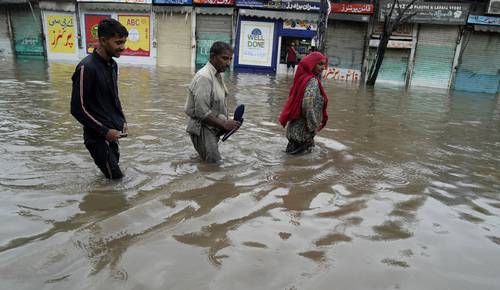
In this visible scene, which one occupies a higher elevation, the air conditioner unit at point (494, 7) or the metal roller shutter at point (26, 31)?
the air conditioner unit at point (494, 7)

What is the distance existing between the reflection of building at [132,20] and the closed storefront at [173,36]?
0.49 m

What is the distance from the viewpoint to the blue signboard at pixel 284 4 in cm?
2242

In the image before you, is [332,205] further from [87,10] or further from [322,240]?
[87,10]

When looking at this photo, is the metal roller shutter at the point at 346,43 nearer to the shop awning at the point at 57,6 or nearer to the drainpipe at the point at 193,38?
the drainpipe at the point at 193,38

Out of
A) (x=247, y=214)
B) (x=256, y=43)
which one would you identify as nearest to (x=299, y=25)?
(x=256, y=43)

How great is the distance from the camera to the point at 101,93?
142 inches

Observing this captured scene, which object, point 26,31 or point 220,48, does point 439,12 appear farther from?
point 26,31

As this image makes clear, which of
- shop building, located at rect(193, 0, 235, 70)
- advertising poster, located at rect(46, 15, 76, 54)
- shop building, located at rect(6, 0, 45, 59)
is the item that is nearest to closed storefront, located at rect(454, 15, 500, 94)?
shop building, located at rect(193, 0, 235, 70)

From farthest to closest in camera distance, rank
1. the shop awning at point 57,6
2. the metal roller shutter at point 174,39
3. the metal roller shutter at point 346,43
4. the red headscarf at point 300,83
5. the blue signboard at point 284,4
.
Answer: the shop awning at point 57,6, the metal roller shutter at point 174,39, the metal roller shutter at point 346,43, the blue signboard at point 284,4, the red headscarf at point 300,83

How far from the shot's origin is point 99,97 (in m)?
3.60

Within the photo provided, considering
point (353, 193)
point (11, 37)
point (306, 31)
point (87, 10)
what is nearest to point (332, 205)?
point (353, 193)

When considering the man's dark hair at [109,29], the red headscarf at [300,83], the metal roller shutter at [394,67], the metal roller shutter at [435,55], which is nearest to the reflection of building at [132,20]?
the metal roller shutter at [394,67]

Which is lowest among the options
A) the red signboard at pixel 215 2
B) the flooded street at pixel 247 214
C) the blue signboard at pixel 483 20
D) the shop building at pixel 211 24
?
the flooded street at pixel 247 214

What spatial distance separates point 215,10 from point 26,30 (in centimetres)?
1303
